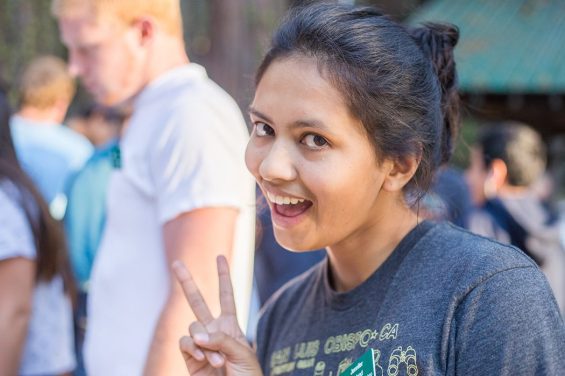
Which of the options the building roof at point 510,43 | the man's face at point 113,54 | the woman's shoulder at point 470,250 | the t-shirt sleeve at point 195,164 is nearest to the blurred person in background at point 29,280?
the man's face at point 113,54

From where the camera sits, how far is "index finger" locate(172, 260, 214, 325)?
1.64 metres

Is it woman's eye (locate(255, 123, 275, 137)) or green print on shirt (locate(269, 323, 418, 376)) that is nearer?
green print on shirt (locate(269, 323, 418, 376))

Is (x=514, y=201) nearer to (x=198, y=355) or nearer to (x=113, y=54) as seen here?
(x=113, y=54)

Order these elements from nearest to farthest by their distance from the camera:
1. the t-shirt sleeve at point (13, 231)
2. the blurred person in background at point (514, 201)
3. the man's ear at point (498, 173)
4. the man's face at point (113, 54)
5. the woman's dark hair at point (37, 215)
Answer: the man's face at point (113, 54), the t-shirt sleeve at point (13, 231), the woman's dark hair at point (37, 215), the blurred person in background at point (514, 201), the man's ear at point (498, 173)

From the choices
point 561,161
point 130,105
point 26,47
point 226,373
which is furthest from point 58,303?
point 561,161

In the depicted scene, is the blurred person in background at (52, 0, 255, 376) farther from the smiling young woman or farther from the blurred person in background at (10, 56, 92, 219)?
the blurred person in background at (10, 56, 92, 219)

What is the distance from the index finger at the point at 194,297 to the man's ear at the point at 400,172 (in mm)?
429

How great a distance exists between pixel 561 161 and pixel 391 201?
8.95m

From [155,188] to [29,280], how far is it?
66 cm

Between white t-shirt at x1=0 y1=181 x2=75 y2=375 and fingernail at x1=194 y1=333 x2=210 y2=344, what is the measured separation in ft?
3.87

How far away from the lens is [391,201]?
164 cm

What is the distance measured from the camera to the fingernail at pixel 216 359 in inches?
61.3

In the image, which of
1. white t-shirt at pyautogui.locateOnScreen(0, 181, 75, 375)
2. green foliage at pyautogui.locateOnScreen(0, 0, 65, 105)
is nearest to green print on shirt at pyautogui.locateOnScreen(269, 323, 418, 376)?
white t-shirt at pyautogui.locateOnScreen(0, 181, 75, 375)

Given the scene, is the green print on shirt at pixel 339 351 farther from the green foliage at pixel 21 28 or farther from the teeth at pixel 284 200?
the green foliage at pixel 21 28
